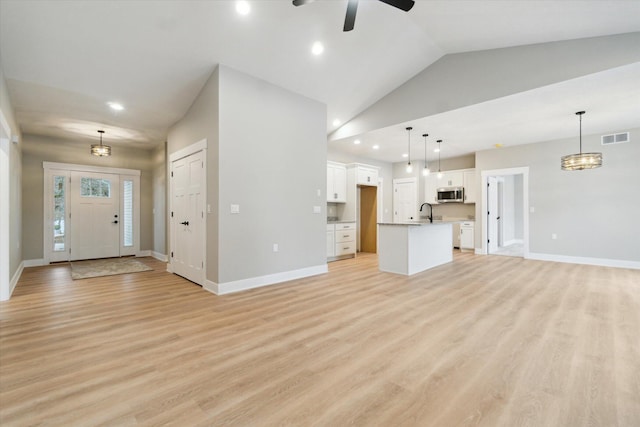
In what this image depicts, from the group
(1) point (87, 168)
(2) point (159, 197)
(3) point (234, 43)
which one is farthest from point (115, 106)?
(1) point (87, 168)

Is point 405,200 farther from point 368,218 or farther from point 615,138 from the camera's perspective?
point 615,138

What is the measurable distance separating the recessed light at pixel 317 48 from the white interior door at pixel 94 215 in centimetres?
622

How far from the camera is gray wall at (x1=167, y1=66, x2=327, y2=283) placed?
13.1 feet

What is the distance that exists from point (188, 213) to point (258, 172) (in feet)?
4.88

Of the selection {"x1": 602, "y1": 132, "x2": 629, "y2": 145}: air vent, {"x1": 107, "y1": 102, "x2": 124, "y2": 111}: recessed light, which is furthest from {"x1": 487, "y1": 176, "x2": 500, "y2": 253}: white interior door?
{"x1": 107, "y1": 102, "x2": 124, "y2": 111}: recessed light

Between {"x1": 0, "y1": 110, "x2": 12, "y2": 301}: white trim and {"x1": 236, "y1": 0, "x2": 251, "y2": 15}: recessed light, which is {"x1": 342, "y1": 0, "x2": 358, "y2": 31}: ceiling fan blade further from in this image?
{"x1": 0, "y1": 110, "x2": 12, "y2": 301}: white trim

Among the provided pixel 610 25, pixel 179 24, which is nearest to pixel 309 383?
pixel 179 24

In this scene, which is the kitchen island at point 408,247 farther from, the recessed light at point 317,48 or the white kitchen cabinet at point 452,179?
the white kitchen cabinet at point 452,179

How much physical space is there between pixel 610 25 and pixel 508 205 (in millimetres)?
7785

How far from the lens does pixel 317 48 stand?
4.09 meters

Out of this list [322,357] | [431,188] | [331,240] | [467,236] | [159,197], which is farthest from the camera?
[431,188]

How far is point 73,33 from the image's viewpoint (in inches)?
128

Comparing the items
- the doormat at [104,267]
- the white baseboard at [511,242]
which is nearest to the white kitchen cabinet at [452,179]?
the white baseboard at [511,242]

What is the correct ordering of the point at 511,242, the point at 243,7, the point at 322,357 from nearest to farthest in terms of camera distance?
the point at 322,357, the point at 243,7, the point at 511,242
